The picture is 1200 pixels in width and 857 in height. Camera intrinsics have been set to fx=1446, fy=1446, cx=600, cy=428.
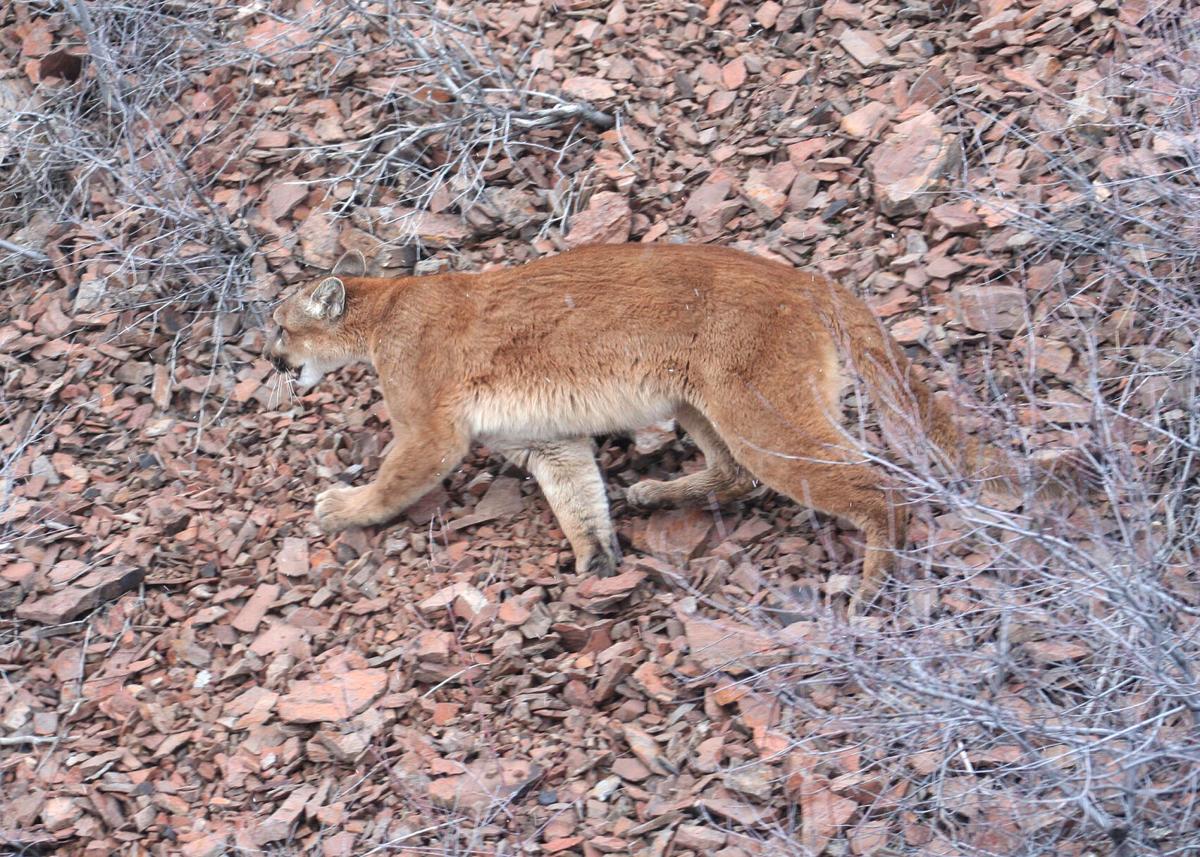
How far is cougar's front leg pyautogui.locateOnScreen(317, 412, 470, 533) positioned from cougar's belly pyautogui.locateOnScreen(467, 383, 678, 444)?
15cm

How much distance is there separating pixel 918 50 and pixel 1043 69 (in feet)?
2.43

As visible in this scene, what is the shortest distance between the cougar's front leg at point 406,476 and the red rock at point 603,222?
1.42 m

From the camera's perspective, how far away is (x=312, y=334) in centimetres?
750

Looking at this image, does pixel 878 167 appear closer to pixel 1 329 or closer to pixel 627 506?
pixel 627 506

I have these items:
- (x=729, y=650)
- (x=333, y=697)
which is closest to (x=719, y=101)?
(x=729, y=650)

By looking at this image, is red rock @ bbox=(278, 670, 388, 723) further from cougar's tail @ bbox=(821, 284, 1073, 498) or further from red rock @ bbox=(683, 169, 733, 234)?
red rock @ bbox=(683, 169, 733, 234)

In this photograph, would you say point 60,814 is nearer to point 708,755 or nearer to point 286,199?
point 708,755

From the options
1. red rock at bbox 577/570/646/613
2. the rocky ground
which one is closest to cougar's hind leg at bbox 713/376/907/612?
the rocky ground

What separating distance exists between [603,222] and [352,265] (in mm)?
1457

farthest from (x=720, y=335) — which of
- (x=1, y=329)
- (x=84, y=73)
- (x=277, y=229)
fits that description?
(x=84, y=73)

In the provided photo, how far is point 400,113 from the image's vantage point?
343 inches

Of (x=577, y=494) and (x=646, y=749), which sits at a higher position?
(x=577, y=494)

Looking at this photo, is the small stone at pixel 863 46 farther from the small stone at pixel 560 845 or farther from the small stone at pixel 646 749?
the small stone at pixel 560 845

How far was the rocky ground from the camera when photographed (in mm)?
5062
